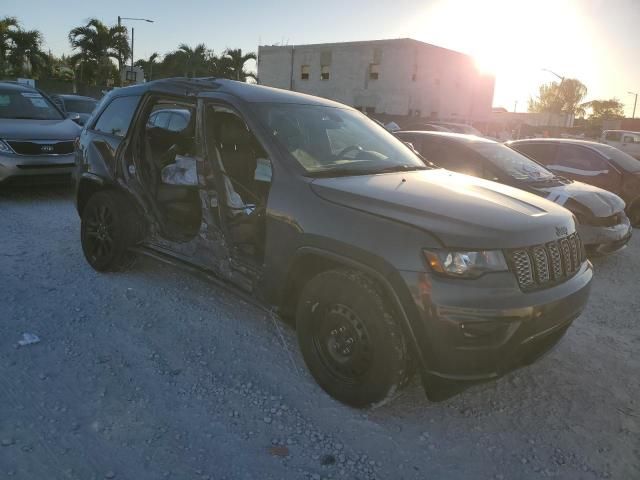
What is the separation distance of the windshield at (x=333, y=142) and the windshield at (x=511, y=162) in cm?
247

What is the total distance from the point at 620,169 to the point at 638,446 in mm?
6900

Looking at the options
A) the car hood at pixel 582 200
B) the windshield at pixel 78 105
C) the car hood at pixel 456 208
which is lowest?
the car hood at pixel 582 200

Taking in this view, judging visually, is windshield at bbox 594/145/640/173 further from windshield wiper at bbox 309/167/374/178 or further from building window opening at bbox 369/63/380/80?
building window opening at bbox 369/63/380/80

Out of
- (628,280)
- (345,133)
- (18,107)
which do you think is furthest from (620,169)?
(18,107)

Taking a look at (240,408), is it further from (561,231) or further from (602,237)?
(602,237)

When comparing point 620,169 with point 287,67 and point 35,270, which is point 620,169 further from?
point 287,67

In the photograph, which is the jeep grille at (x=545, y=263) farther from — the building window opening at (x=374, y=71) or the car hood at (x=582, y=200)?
the building window opening at (x=374, y=71)

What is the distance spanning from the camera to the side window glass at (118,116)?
4500 millimetres

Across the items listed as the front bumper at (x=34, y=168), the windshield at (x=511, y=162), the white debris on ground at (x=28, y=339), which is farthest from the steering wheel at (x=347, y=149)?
the front bumper at (x=34, y=168)

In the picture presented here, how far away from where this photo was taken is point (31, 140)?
24.4 ft

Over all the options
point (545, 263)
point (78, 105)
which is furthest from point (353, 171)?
point (78, 105)

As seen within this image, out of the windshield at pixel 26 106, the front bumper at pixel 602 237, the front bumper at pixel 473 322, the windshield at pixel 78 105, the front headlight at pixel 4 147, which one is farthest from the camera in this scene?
the windshield at pixel 78 105

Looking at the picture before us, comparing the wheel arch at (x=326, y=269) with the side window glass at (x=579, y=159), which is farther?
the side window glass at (x=579, y=159)

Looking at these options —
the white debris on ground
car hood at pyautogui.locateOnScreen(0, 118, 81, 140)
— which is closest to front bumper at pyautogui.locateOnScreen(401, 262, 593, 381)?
the white debris on ground
